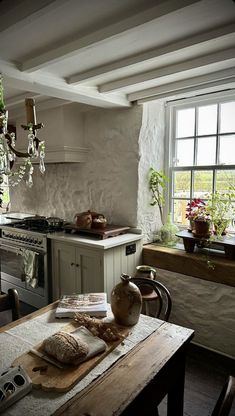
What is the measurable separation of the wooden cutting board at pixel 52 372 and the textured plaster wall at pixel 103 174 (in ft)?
5.79

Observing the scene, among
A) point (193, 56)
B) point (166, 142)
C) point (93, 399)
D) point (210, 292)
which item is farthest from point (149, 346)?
point (166, 142)

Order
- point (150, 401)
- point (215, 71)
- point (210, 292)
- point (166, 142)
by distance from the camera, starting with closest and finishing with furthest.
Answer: point (150, 401), point (215, 71), point (210, 292), point (166, 142)

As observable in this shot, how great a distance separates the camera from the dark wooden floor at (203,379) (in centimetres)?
180

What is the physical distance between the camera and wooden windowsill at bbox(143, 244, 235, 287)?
2174 millimetres

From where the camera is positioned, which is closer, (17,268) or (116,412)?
(116,412)

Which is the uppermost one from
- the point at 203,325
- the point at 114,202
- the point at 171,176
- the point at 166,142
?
the point at 166,142

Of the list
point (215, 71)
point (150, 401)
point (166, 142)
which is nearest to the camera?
point (150, 401)

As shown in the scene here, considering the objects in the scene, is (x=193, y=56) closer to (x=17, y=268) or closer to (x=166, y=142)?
(x=166, y=142)

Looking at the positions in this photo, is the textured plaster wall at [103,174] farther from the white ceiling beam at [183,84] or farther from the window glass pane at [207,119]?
the window glass pane at [207,119]

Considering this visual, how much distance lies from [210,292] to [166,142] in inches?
58.3

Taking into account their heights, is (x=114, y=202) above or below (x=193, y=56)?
below

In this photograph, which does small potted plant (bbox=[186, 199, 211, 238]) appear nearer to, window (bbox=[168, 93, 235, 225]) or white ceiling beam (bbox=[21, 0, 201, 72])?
window (bbox=[168, 93, 235, 225])

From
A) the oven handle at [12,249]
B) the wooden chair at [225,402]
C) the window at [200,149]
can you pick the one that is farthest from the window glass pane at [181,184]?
the wooden chair at [225,402]

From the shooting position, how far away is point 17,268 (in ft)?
10.1
